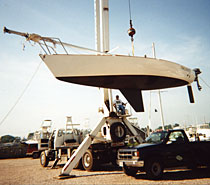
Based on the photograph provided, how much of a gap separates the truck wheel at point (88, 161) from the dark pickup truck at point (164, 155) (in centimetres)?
164

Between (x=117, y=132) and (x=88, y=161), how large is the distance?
1711 millimetres

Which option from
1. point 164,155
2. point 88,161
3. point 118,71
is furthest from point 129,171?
point 118,71

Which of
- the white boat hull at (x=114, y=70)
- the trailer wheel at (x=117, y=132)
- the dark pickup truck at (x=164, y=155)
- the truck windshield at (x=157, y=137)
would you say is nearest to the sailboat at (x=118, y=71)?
the white boat hull at (x=114, y=70)

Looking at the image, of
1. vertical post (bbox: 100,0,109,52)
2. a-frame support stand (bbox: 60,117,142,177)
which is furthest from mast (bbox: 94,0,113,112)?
a-frame support stand (bbox: 60,117,142,177)

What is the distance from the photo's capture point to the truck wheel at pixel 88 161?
757cm

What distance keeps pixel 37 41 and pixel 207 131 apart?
1882cm

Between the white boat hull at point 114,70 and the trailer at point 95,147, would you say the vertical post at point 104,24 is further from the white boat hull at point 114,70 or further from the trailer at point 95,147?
the trailer at point 95,147

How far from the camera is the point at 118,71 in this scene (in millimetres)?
6668

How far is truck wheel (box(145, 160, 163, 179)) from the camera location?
5.61 metres

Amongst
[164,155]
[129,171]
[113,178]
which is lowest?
[113,178]

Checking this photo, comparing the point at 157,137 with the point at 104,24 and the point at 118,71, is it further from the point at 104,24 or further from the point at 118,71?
the point at 104,24

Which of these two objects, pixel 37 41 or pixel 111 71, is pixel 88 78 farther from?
pixel 37 41

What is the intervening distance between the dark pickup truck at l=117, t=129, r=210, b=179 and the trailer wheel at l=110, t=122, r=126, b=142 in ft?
5.65

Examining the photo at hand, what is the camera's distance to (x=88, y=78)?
660 centimetres
